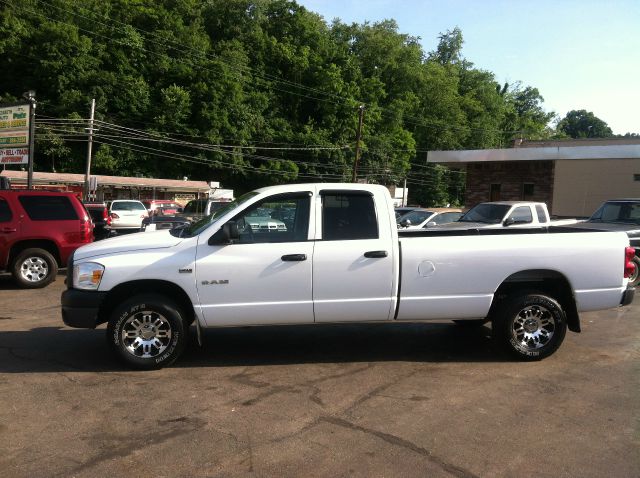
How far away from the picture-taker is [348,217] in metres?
6.03

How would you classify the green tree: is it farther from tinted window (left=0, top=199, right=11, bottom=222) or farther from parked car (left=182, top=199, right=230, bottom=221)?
tinted window (left=0, top=199, right=11, bottom=222)

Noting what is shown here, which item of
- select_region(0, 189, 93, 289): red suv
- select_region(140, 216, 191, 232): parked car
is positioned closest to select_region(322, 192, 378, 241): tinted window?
select_region(140, 216, 191, 232): parked car

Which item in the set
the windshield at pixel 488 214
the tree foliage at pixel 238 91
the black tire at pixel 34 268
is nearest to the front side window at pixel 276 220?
the black tire at pixel 34 268

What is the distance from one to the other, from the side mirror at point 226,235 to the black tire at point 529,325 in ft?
9.84

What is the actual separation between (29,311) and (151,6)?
63137 millimetres

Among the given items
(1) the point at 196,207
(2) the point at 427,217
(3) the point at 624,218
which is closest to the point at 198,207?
(1) the point at 196,207

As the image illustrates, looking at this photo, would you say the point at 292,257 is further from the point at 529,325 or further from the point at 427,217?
the point at 427,217

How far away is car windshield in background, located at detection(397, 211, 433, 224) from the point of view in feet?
59.7

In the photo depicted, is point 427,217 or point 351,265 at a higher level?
point 427,217

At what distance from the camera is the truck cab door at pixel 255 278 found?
5.75m

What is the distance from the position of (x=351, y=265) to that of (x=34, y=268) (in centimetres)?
794

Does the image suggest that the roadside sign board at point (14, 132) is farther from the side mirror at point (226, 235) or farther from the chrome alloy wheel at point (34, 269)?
the side mirror at point (226, 235)

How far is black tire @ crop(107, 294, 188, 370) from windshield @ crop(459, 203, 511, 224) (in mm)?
9769

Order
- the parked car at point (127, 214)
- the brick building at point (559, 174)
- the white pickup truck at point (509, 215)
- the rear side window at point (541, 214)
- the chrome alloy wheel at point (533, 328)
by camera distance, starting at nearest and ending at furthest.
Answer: the chrome alloy wheel at point (533, 328) → the white pickup truck at point (509, 215) → the rear side window at point (541, 214) → the brick building at point (559, 174) → the parked car at point (127, 214)
